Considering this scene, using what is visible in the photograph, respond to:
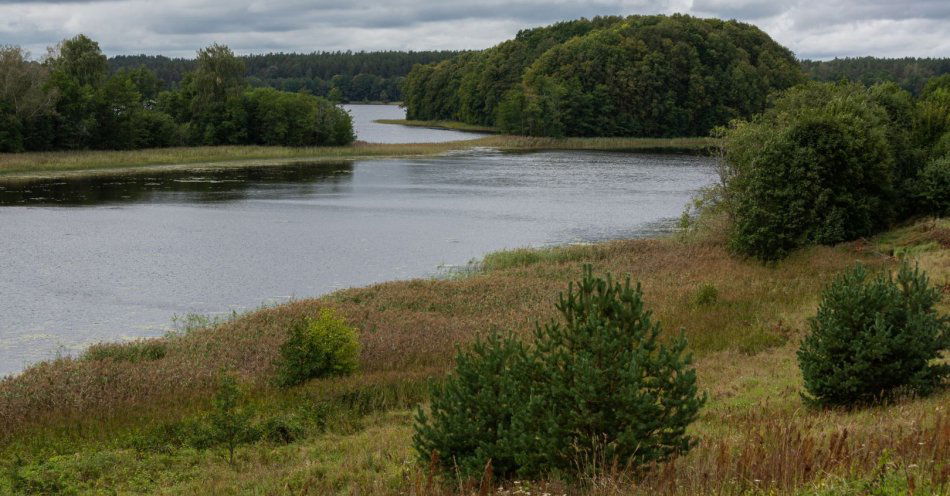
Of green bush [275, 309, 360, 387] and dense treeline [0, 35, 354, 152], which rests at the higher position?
dense treeline [0, 35, 354, 152]

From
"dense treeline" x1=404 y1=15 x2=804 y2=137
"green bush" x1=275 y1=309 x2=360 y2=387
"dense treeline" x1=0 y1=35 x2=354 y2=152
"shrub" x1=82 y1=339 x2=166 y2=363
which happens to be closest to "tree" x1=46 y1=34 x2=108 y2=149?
"dense treeline" x1=0 y1=35 x2=354 y2=152

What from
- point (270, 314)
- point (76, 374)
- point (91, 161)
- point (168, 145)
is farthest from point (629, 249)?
point (168, 145)

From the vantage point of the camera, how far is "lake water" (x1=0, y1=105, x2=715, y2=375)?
27594 millimetres

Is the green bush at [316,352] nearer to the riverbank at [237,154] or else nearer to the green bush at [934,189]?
the green bush at [934,189]

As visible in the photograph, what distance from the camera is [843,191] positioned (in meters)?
32.0

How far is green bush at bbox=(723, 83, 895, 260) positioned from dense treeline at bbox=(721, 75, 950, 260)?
0.04m

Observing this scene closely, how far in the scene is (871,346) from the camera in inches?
455

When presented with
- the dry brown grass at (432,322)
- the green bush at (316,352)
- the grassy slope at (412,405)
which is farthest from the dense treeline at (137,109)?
the green bush at (316,352)

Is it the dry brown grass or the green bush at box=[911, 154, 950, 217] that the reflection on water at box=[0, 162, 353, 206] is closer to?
the dry brown grass

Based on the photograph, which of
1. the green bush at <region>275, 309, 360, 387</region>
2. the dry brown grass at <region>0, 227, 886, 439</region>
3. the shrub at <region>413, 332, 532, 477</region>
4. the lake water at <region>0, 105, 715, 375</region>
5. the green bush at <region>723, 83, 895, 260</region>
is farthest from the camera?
the green bush at <region>723, 83, 895, 260</region>

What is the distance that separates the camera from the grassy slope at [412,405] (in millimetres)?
7598

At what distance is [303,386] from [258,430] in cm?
283

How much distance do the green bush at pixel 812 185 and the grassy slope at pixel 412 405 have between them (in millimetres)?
1693

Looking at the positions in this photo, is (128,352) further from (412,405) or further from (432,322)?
(412,405)
